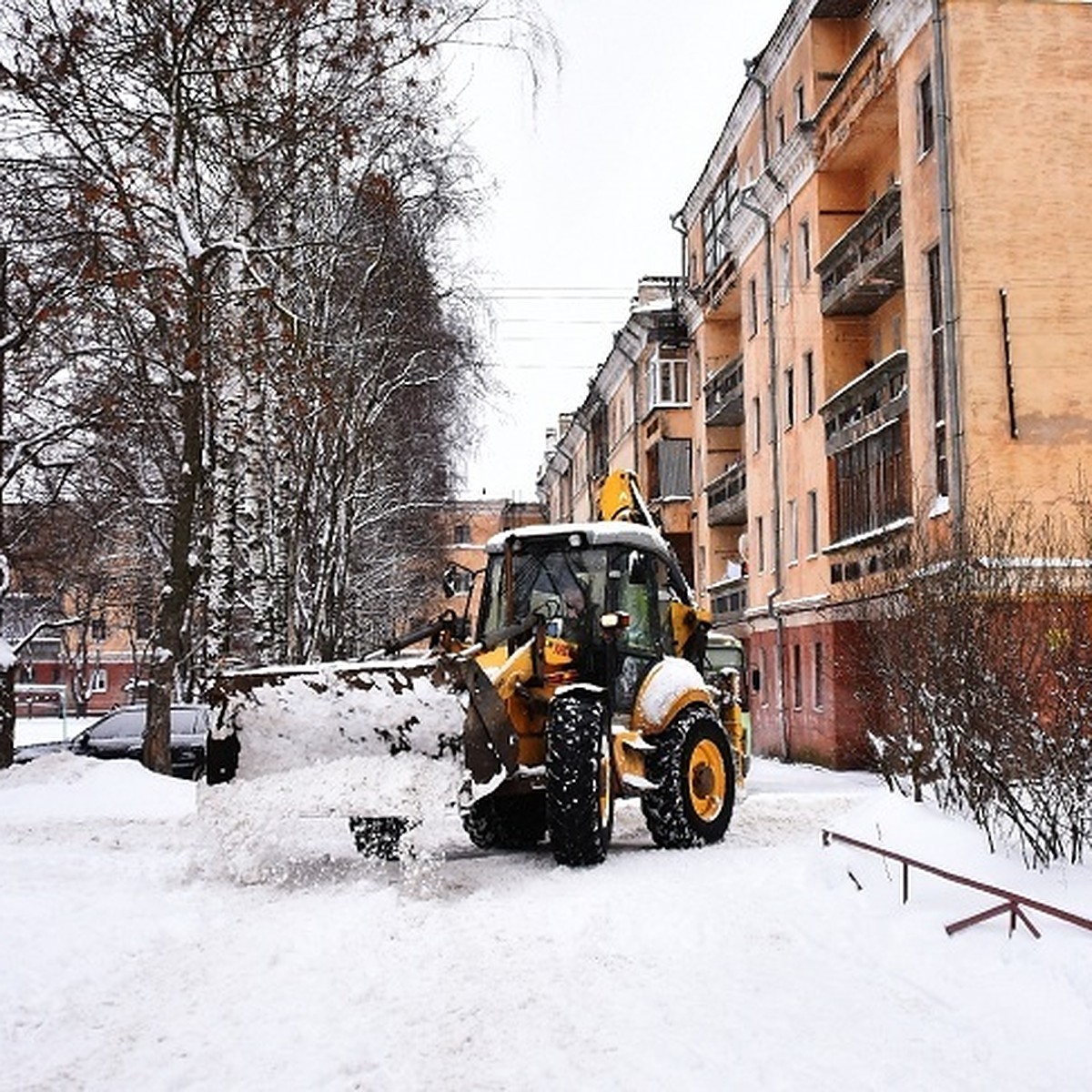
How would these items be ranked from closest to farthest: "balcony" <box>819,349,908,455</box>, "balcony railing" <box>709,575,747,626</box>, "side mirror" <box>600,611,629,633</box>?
"side mirror" <box>600,611,629,633</box> < "balcony" <box>819,349,908,455</box> < "balcony railing" <box>709,575,747,626</box>

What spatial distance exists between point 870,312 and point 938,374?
21.8ft

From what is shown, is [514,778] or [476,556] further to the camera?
[476,556]

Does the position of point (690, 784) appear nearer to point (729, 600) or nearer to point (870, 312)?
point (870, 312)

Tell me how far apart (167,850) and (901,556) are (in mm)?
7354

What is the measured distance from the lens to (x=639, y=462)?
51.2 meters

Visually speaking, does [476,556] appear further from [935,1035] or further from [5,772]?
[935,1035]

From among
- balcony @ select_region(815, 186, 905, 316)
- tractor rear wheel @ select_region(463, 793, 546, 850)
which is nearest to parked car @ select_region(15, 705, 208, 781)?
tractor rear wheel @ select_region(463, 793, 546, 850)

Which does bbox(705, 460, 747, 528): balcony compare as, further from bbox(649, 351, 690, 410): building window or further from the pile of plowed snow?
the pile of plowed snow

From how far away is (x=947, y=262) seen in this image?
80.0 ft

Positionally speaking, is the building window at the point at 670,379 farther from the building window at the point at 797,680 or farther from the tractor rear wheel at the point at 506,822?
the tractor rear wheel at the point at 506,822

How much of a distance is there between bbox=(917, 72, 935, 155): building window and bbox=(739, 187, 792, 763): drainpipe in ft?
33.6

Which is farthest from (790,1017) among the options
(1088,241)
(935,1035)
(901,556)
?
(1088,241)

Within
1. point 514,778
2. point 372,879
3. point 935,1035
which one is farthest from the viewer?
point 514,778

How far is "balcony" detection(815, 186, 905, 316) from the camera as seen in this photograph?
1080 inches
